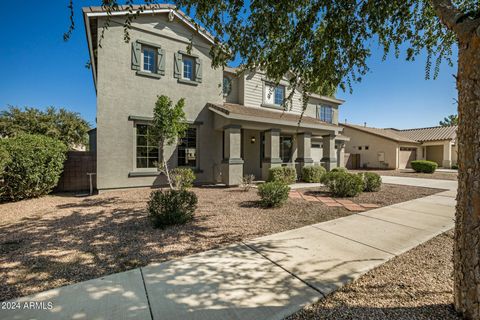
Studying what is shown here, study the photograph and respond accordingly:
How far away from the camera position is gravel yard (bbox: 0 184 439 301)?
322cm

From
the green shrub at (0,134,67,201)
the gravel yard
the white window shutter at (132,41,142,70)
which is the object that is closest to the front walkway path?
the gravel yard

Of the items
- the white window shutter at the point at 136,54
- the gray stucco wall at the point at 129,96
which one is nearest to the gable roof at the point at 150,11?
the gray stucco wall at the point at 129,96

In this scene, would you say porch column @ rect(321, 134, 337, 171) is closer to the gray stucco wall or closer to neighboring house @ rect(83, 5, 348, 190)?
neighboring house @ rect(83, 5, 348, 190)

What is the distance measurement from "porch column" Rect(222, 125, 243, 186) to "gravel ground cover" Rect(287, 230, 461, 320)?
773 cm

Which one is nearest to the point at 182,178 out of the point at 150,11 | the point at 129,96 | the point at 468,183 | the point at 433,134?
the point at 129,96

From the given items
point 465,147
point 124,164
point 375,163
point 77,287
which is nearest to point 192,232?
point 77,287

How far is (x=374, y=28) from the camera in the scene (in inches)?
174

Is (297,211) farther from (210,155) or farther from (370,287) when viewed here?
(210,155)

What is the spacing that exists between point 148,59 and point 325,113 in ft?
47.6

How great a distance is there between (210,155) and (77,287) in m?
9.20

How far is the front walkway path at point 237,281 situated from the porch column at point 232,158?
20.4ft

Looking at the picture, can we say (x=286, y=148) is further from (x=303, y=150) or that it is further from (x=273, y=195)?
(x=273, y=195)

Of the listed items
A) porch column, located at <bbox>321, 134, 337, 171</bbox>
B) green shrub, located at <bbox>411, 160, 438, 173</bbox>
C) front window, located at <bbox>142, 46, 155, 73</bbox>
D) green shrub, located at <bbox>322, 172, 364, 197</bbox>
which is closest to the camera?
green shrub, located at <bbox>322, 172, 364, 197</bbox>

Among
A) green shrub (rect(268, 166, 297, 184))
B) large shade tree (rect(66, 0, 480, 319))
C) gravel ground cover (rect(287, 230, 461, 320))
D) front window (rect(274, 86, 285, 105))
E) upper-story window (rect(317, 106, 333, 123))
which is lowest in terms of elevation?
gravel ground cover (rect(287, 230, 461, 320))
